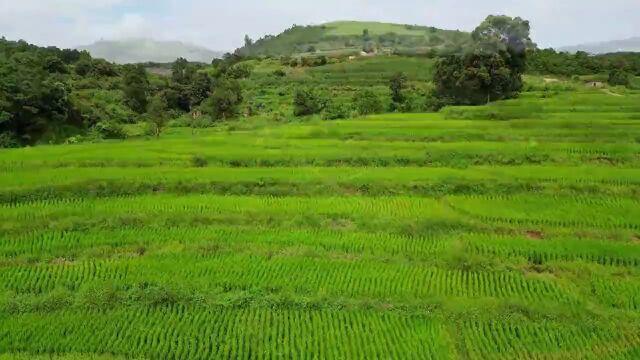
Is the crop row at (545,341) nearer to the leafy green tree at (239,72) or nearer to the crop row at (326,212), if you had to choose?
the crop row at (326,212)

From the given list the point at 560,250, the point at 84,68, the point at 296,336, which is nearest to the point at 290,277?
the point at 296,336

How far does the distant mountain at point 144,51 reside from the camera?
87.9 metres

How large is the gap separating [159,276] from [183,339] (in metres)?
2.86

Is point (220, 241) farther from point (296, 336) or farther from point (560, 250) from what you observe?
point (560, 250)

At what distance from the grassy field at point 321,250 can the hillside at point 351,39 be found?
186 feet

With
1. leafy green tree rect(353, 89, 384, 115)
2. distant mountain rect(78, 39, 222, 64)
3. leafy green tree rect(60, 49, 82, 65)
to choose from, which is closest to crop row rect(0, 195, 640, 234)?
leafy green tree rect(353, 89, 384, 115)

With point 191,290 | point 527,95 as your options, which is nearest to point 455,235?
point 191,290

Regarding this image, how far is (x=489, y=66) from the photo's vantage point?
42500mm

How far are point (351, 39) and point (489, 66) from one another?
59.7 meters

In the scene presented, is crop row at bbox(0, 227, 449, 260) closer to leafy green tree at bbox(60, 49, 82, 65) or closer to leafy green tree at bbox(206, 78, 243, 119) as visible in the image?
leafy green tree at bbox(206, 78, 243, 119)

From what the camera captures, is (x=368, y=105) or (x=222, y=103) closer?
(x=368, y=105)

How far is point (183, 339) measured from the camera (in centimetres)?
1245

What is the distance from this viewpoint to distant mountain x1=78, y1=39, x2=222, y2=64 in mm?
87950

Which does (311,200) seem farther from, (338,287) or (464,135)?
(464,135)
